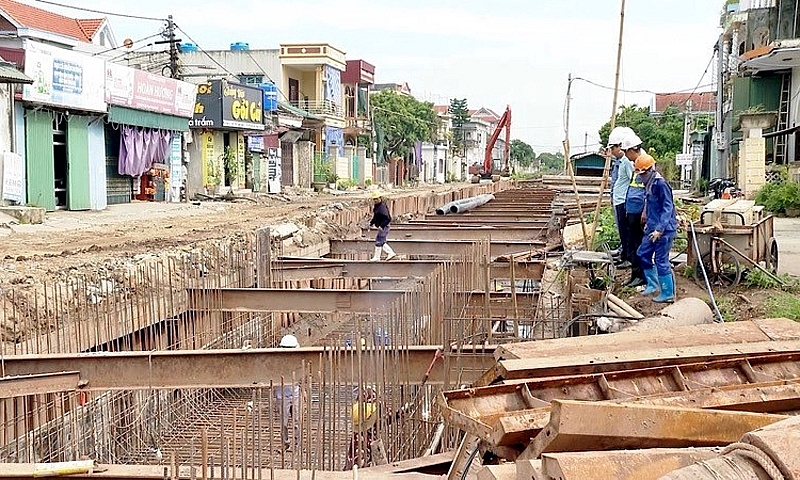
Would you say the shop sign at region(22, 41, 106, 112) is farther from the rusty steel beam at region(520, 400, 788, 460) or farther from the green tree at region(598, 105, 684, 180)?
the green tree at region(598, 105, 684, 180)

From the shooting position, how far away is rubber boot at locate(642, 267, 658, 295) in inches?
306

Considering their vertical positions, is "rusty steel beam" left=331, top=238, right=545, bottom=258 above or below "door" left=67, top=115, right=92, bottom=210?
below

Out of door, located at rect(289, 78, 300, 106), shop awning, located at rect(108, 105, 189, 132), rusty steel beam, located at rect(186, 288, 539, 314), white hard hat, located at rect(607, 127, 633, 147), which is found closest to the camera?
white hard hat, located at rect(607, 127, 633, 147)

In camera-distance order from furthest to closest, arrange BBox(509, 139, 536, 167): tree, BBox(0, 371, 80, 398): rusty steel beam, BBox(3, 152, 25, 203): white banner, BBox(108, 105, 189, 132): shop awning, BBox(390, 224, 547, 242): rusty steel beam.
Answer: BBox(509, 139, 536, 167): tree → BBox(108, 105, 189, 132): shop awning → BBox(3, 152, 25, 203): white banner → BBox(390, 224, 547, 242): rusty steel beam → BBox(0, 371, 80, 398): rusty steel beam

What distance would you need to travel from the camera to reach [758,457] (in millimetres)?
2160

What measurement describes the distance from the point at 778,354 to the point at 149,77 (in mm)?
22264

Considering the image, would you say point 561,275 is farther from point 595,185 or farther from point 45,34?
point 595,185

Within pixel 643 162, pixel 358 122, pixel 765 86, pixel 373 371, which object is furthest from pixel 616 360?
pixel 358 122

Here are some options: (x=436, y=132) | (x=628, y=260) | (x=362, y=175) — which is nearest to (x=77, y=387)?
(x=628, y=260)

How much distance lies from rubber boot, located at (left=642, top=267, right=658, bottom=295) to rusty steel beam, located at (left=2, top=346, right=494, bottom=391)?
237cm

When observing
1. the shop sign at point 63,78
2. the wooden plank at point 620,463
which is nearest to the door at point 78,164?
the shop sign at point 63,78

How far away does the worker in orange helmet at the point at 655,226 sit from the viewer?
23.9 feet

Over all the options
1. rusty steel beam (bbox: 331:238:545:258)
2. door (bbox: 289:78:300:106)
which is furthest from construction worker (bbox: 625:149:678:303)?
door (bbox: 289:78:300:106)

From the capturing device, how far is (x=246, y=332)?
11211 mm
